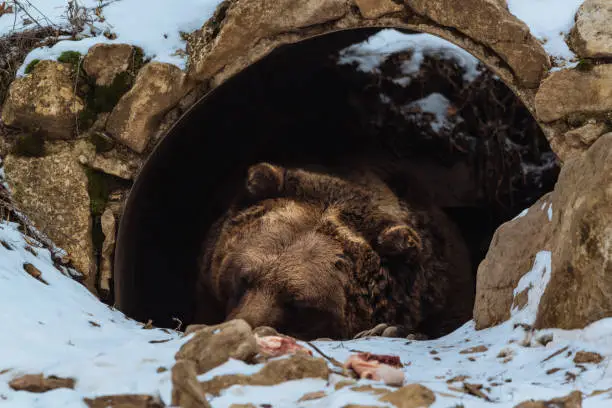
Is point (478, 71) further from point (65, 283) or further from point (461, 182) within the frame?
point (65, 283)

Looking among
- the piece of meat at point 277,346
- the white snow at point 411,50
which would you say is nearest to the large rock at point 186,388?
the piece of meat at point 277,346

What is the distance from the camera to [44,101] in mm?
4469

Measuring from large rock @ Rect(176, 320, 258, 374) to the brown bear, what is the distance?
1585 millimetres

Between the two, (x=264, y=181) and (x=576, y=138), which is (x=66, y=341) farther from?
(x=576, y=138)

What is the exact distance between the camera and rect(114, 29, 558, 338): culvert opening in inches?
212

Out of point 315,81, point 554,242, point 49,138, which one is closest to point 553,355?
point 554,242

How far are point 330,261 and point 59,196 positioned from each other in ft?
5.75

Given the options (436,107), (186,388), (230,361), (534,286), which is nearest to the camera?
(186,388)

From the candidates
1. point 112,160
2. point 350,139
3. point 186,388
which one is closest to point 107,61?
point 112,160

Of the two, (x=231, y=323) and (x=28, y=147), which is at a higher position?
(x=28, y=147)

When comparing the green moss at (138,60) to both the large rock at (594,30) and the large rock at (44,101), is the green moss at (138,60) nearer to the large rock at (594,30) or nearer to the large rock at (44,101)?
the large rock at (44,101)

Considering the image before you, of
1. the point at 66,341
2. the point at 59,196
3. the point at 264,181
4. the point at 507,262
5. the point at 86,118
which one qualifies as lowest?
the point at 66,341

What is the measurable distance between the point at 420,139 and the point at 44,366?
461 cm

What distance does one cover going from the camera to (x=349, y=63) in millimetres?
6062
